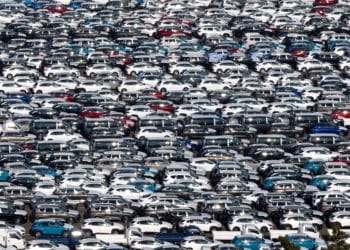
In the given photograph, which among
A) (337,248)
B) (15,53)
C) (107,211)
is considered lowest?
(337,248)

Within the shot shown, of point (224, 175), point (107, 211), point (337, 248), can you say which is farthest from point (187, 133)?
point (337, 248)

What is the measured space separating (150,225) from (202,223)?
8.87ft

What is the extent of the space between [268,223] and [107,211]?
335 inches

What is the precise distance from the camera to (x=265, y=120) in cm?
11200

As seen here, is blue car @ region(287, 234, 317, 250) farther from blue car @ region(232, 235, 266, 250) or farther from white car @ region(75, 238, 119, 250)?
white car @ region(75, 238, 119, 250)

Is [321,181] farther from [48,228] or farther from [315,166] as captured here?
[48,228]

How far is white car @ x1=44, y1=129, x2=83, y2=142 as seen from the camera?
356 ft

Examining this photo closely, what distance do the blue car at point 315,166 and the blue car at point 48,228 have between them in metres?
17.9

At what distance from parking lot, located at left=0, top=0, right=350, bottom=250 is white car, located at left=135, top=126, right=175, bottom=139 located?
11cm

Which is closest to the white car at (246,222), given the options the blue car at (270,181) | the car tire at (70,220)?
the blue car at (270,181)

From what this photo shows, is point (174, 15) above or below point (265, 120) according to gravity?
above

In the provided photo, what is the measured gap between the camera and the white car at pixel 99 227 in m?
92.5

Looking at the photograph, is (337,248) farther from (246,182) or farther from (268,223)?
(246,182)

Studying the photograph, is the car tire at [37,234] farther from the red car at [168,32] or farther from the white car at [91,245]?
the red car at [168,32]
